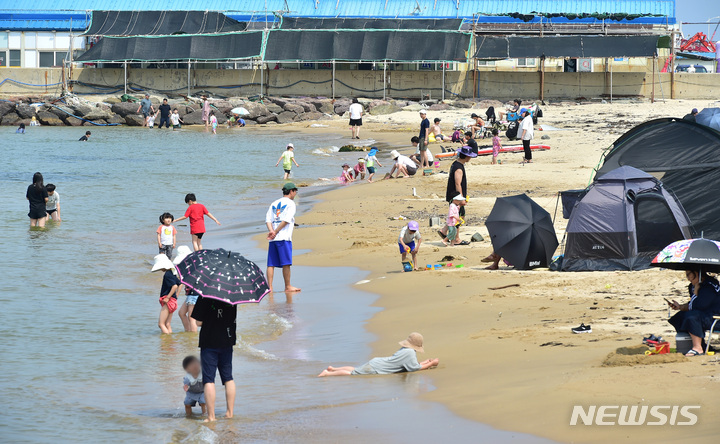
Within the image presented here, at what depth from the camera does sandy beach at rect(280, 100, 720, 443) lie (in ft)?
22.2

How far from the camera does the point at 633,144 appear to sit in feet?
50.8

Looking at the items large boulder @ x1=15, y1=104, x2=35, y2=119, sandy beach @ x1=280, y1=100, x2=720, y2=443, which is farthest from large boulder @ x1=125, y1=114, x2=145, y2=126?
sandy beach @ x1=280, y1=100, x2=720, y2=443

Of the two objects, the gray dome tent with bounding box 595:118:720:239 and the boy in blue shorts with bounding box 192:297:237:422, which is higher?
the gray dome tent with bounding box 595:118:720:239

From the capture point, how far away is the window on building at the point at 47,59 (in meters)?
60.3

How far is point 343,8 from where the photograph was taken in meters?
61.8

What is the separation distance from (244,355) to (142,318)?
2456 millimetres

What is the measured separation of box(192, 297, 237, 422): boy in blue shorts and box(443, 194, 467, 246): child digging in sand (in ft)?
24.2

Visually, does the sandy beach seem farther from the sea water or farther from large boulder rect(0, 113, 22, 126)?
large boulder rect(0, 113, 22, 126)

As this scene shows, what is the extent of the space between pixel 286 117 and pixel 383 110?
549cm

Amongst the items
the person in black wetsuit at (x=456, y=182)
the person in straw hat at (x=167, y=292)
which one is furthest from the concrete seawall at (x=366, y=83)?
the person in straw hat at (x=167, y=292)

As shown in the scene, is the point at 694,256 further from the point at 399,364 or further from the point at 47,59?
the point at 47,59

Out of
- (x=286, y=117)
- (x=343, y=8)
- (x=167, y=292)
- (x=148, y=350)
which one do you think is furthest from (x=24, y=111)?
(x=148, y=350)

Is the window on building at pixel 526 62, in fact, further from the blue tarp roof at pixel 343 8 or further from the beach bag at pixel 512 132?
the beach bag at pixel 512 132

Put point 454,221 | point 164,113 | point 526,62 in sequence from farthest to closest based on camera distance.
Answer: point 526,62 → point 164,113 → point 454,221
